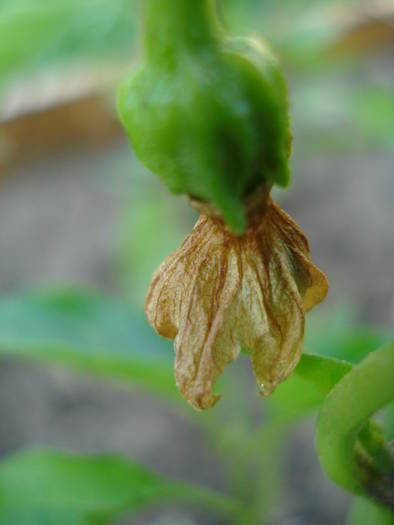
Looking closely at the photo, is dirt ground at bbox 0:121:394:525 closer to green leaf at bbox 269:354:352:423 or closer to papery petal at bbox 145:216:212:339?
green leaf at bbox 269:354:352:423

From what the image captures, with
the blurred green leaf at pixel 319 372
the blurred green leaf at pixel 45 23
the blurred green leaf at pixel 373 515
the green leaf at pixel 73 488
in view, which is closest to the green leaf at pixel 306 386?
the blurred green leaf at pixel 319 372

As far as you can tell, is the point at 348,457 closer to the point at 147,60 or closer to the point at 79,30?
the point at 147,60

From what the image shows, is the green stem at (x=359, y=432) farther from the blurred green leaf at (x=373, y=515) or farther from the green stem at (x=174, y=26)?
the green stem at (x=174, y=26)

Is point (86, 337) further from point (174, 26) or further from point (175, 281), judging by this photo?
point (174, 26)

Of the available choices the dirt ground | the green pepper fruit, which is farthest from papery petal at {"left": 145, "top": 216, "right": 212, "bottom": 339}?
the dirt ground

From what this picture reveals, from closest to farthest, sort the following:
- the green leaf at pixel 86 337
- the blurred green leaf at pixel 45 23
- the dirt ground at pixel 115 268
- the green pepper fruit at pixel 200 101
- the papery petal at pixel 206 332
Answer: the green pepper fruit at pixel 200 101
the papery petal at pixel 206 332
the green leaf at pixel 86 337
the blurred green leaf at pixel 45 23
the dirt ground at pixel 115 268

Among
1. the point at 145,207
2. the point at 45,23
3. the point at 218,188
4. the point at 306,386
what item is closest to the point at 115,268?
the point at 145,207
